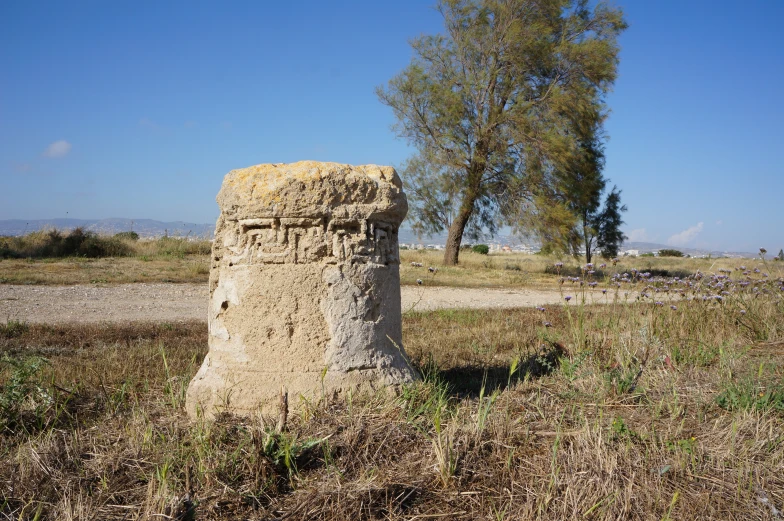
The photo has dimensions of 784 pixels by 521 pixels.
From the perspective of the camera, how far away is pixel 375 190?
4.09 m

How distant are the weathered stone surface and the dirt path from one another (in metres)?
4.10

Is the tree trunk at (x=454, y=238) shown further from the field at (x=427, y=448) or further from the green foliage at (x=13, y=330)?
the field at (x=427, y=448)

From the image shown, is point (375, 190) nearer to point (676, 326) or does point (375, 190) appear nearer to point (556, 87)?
point (676, 326)

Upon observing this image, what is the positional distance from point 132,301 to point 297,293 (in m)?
7.46

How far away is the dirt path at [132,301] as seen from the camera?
8789 millimetres

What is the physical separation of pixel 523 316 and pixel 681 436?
5698mm

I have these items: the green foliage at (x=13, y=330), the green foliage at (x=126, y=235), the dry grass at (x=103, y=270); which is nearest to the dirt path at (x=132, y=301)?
the green foliage at (x=13, y=330)

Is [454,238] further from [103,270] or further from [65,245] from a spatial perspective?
[65,245]

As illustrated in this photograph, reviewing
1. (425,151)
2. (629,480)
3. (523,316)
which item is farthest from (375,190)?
(425,151)

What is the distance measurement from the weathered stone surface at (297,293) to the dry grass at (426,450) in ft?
0.69

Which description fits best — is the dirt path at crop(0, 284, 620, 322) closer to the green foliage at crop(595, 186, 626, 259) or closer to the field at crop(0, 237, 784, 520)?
the field at crop(0, 237, 784, 520)

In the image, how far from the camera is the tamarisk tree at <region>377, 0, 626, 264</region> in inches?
801

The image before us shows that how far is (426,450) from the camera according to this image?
341cm

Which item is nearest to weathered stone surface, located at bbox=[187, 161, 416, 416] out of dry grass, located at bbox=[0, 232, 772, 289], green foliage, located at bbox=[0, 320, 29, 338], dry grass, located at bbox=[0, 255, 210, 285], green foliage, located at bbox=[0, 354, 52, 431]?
green foliage, located at bbox=[0, 354, 52, 431]
